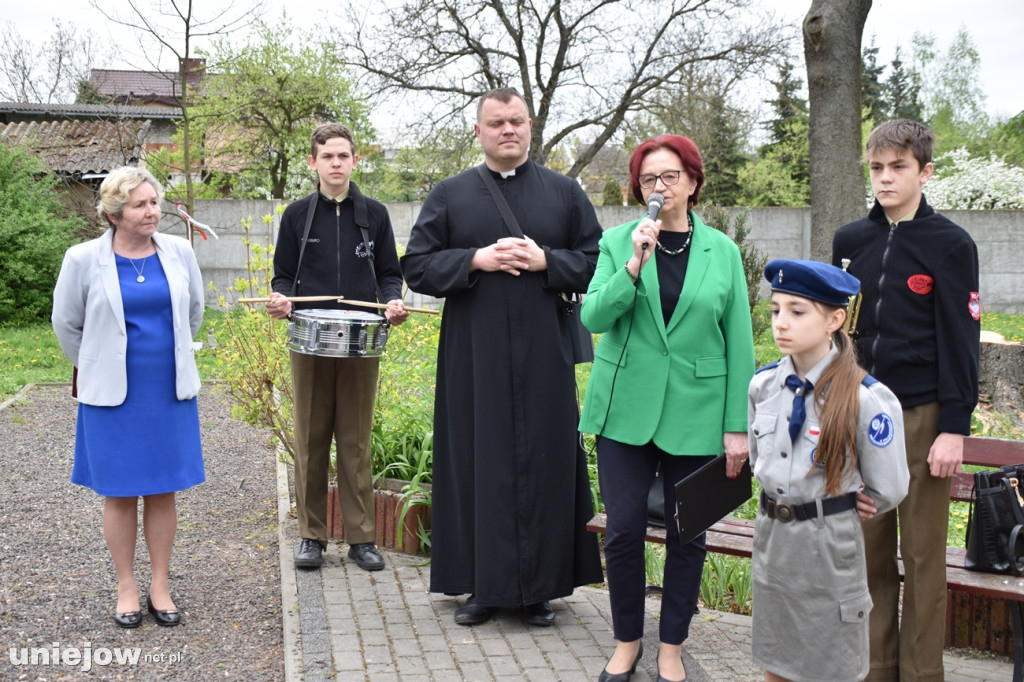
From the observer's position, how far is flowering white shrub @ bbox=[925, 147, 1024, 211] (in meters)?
26.4

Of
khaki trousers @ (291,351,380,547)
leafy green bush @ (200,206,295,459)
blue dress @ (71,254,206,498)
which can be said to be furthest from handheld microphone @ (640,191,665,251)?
leafy green bush @ (200,206,295,459)

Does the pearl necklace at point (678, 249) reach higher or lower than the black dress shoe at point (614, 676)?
higher

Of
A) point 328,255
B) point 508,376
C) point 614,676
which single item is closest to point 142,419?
point 328,255

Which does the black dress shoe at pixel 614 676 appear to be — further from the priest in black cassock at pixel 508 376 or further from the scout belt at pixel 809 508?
the scout belt at pixel 809 508

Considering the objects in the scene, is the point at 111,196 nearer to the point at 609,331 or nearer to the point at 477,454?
the point at 477,454

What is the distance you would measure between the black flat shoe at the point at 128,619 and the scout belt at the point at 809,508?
3190mm

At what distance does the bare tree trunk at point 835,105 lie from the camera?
976cm

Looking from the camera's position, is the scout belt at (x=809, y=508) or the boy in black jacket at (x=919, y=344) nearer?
the scout belt at (x=809, y=508)

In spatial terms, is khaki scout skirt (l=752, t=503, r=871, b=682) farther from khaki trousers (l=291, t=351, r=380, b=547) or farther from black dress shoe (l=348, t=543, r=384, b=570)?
khaki trousers (l=291, t=351, r=380, b=547)

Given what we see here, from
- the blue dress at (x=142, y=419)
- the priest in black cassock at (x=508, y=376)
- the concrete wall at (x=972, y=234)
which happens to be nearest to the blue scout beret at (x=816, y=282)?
the priest in black cassock at (x=508, y=376)

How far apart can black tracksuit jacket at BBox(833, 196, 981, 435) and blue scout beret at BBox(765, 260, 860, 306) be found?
0.64 m

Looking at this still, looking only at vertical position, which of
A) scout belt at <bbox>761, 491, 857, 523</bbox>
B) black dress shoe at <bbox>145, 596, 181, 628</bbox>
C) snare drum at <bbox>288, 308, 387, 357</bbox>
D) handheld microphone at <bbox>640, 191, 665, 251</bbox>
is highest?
handheld microphone at <bbox>640, 191, 665, 251</bbox>

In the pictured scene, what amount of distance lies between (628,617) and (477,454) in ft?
3.61

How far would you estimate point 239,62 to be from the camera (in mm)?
25766
